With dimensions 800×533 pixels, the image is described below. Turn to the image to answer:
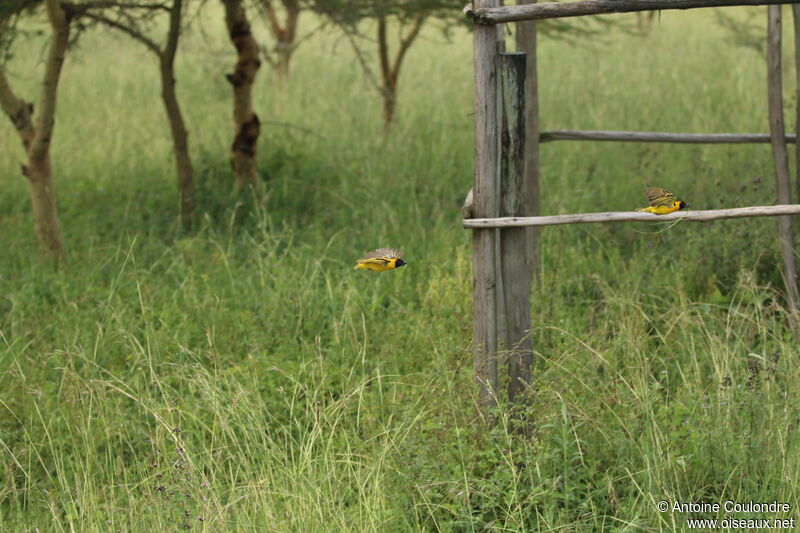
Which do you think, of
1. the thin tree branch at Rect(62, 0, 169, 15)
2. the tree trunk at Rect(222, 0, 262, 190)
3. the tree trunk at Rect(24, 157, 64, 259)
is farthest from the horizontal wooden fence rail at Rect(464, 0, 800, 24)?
the tree trunk at Rect(222, 0, 262, 190)

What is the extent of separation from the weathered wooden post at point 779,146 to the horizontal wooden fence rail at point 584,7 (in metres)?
1.87

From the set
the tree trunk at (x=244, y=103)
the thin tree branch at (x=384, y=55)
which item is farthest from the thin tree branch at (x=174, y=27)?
the thin tree branch at (x=384, y=55)

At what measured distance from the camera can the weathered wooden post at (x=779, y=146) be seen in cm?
541

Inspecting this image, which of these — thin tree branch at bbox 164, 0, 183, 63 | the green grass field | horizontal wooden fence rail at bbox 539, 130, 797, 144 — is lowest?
the green grass field

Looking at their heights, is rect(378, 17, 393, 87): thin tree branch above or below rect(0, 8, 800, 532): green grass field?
above

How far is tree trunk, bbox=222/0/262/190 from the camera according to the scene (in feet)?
26.8

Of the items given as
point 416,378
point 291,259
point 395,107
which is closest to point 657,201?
point 416,378

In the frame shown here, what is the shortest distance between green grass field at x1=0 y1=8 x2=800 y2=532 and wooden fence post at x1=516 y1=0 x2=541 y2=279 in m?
0.22

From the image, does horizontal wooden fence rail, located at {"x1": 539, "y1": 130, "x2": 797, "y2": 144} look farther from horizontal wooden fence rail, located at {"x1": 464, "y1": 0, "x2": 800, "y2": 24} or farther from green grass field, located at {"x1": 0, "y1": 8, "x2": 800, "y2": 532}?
horizontal wooden fence rail, located at {"x1": 464, "y1": 0, "x2": 800, "y2": 24}

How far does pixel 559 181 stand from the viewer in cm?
825

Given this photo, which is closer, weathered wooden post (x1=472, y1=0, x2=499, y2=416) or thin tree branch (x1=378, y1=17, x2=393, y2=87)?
weathered wooden post (x1=472, y1=0, x2=499, y2=416)

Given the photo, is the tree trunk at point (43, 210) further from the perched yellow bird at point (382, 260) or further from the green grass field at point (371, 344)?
the perched yellow bird at point (382, 260)

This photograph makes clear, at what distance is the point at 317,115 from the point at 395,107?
55.7 inches

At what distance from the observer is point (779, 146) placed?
5527mm
